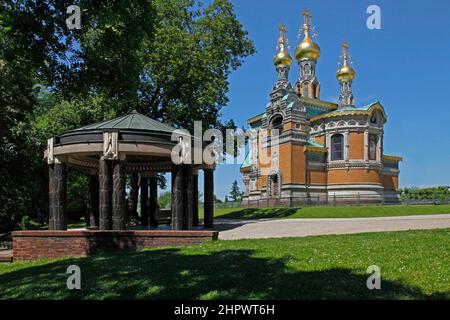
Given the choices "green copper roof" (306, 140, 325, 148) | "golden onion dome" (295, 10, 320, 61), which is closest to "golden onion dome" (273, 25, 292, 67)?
"golden onion dome" (295, 10, 320, 61)

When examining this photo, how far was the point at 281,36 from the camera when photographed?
182 feet

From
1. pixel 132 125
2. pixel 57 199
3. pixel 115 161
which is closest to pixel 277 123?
pixel 132 125

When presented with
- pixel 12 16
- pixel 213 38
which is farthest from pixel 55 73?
pixel 213 38

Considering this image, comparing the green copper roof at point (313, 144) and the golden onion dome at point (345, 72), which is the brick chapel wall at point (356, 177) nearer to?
the green copper roof at point (313, 144)

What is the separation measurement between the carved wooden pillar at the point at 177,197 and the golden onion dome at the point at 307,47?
1798 inches

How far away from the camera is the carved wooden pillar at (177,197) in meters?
13.8

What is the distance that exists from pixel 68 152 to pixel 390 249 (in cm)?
1047

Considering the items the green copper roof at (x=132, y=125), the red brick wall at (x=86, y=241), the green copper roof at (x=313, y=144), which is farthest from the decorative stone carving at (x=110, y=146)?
the green copper roof at (x=313, y=144)

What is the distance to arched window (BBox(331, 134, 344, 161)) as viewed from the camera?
46.4 metres

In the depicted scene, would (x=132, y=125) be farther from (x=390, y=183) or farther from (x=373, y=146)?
(x=390, y=183)

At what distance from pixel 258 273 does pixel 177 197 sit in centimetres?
686

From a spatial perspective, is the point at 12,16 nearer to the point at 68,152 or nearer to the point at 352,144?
the point at 68,152

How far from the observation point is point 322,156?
155 feet

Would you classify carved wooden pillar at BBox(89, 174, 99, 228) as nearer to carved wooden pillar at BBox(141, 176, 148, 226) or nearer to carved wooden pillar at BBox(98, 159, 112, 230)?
carved wooden pillar at BBox(141, 176, 148, 226)
